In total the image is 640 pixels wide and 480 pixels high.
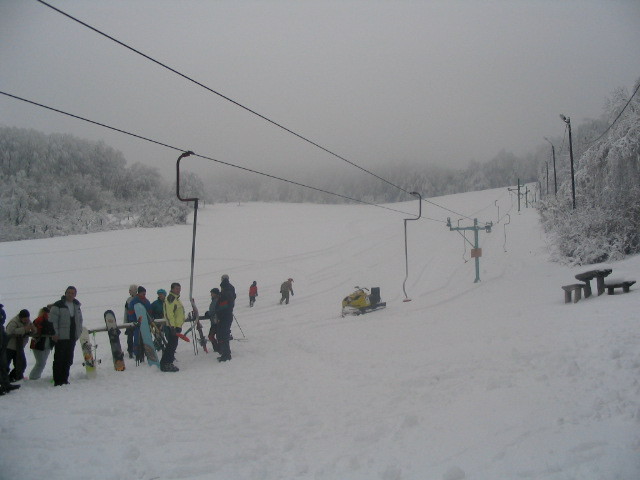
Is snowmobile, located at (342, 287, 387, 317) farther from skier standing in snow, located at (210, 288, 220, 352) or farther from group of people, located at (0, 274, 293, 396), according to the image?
group of people, located at (0, 274, 293, 396)

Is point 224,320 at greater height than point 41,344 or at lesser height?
greater

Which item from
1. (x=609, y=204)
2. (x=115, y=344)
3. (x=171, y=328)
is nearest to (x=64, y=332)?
(x=115, y=344)

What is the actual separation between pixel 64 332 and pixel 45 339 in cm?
40

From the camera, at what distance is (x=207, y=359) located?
9.93m

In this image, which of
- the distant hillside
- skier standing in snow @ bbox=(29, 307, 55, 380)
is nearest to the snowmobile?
skier standing in snow @ bbox=(29, 307, 55, 380)

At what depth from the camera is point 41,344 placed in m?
7.93

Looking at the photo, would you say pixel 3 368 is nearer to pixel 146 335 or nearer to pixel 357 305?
pixel 146 335

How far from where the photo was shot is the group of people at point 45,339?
779 cm

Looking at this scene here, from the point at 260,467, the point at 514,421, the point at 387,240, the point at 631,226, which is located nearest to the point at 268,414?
the point at 260,467

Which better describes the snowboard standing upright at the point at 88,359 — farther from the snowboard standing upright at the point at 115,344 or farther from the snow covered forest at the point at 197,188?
the snow covered forest at the point at 197,188

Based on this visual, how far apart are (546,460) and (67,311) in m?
8.52

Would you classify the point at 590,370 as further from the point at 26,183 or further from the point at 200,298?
the point at 26,183

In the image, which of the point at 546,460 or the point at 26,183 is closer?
the point at 546,460

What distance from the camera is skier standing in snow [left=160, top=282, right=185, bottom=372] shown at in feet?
29.1
